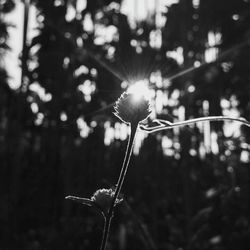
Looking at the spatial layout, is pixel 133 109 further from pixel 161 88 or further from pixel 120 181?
pixel 161 88

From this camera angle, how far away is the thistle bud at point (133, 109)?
2.01 ft

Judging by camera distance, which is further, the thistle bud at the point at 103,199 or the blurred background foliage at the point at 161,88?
the blurred background foliage at the point at 161,88

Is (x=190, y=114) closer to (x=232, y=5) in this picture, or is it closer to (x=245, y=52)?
(x=245, y=52)

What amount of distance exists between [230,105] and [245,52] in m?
0.55

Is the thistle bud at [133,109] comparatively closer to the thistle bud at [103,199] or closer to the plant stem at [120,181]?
the plant stem at [120,181]

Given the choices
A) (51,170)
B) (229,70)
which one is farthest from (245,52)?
(51,170)

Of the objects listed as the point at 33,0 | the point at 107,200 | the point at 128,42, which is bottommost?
the point at 107,200

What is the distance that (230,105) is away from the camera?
9.36 feet

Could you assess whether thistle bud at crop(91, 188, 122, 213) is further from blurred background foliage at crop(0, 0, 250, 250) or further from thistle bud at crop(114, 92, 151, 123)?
blurred background foliage at crop(0, 0, 250, 250)

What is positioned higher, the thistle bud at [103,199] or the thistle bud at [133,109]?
the thistle bud at [133,109]

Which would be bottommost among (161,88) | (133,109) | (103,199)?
(103,199)

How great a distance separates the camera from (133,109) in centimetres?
62

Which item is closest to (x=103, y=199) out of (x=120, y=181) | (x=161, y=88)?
(x=120, y=181)

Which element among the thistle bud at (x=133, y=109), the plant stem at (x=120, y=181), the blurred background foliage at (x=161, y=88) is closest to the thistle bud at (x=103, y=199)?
the plant stem at (x=120, y=181)
